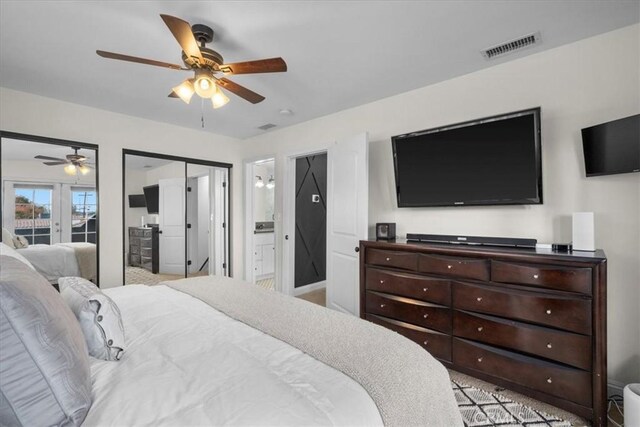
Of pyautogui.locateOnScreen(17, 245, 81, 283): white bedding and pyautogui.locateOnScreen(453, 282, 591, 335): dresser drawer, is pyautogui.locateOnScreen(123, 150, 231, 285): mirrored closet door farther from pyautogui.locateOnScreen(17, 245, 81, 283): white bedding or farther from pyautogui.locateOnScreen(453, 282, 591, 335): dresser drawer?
pyautogui.locateOnScreen(453, 282, 591, 335): dresser drawer

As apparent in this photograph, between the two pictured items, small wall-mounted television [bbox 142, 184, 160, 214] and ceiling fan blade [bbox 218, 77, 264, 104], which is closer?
ceiling fan blade [bbox 218, 77, 264, 104]

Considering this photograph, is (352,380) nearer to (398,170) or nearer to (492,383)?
Answer: (492,383)

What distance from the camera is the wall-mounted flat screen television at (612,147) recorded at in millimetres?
1820

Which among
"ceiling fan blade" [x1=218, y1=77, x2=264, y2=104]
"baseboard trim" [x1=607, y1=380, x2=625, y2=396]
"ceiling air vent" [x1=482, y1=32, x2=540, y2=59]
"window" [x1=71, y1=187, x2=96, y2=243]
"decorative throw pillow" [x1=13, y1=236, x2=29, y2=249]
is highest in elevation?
"ceiling air vent" [x1=482, y1=32, x2=540, y2=59]

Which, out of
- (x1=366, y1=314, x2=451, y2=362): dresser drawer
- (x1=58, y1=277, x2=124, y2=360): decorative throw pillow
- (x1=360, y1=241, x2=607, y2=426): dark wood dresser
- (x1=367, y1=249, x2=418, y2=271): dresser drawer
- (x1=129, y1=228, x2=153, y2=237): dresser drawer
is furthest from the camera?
(x1=129, y1=228, x2=153, y2=237): dresser drawer

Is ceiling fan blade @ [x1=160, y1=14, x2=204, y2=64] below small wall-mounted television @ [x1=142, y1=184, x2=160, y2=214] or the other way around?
the other way around

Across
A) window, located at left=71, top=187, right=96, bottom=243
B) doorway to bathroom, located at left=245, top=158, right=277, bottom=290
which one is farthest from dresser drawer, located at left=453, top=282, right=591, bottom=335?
window, located at left=71, top=187, right=96, bottom=243

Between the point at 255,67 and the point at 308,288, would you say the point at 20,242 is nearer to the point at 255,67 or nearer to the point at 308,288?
the point at 255,67

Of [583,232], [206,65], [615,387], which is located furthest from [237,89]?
[615,387]

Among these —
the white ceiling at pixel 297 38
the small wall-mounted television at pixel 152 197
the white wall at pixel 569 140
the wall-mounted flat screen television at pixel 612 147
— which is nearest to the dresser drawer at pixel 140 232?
the small wall-mounted television at pixel 152 197

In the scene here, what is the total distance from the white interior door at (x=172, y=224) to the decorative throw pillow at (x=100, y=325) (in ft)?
10.1

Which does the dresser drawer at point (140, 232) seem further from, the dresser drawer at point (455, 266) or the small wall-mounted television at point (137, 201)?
the dresser drawer at point (455, 266)

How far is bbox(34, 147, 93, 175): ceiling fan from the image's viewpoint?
326 centimetres

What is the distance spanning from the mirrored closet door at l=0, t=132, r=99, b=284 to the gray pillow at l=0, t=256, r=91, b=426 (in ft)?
8.83
